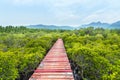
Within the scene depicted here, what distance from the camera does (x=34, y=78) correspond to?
1127cm

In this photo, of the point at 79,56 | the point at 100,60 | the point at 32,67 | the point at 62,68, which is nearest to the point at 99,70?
the point at 100,60

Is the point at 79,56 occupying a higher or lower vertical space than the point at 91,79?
higher

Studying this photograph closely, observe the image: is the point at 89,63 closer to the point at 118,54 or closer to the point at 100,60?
the point at 100,60

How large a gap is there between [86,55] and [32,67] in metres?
4.49

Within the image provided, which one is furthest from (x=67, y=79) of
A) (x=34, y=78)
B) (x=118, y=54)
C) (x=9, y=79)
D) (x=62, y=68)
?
(x=118, y=54)

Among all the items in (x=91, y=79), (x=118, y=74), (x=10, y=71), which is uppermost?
(x=118, y=74)

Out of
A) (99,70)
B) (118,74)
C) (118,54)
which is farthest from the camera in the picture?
(118,54)

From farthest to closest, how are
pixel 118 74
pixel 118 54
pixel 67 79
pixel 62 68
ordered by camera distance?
pixel 118 54 < pixel 62 68 < pixel 67 79 < pixel 118 74

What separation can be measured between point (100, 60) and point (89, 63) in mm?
892

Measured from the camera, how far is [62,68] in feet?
45.0

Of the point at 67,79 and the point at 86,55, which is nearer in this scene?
the point at 67,79

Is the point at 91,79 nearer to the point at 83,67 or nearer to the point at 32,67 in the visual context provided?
the point at 83,67

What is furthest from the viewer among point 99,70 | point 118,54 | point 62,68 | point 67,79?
point 118,54

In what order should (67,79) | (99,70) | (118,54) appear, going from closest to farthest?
(67,79) → (99,70) → (118,54)
